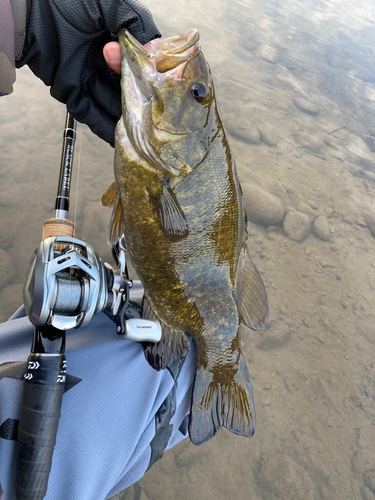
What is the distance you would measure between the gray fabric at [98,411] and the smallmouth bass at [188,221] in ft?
0.39

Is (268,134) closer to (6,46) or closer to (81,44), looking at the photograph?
(81,44)

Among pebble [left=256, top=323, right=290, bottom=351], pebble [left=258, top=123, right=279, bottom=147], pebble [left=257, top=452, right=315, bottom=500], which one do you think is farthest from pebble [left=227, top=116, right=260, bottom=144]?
pebble [left=257, top=452, right=315, bottom=500]

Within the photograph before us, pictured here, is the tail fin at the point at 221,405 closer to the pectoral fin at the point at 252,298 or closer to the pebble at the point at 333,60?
the pectoral fin at the point at 252,298

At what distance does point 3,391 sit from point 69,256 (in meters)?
0.51

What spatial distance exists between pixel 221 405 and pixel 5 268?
103 inches

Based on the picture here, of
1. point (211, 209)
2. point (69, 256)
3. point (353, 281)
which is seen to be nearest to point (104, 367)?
point (69, 256)

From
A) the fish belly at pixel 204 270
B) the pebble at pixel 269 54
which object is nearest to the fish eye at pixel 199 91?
the fish belly at pixel 204 270

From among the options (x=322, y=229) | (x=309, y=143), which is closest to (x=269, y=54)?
(x=309, y=143)

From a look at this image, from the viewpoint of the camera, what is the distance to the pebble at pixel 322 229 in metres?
4.68

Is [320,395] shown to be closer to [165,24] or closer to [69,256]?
[69,256]

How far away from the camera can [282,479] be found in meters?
2.81

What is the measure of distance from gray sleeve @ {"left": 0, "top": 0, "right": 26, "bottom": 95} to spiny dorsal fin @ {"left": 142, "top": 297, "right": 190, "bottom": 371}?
3.59 ft

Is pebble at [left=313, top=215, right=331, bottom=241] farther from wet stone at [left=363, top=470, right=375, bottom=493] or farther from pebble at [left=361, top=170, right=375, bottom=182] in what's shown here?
wet stone at [left=363, top=470, right=375, bottom=493]

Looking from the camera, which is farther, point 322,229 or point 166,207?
point 322,229
